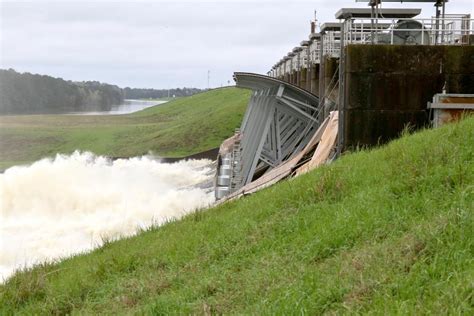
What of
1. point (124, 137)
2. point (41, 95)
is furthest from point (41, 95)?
point (124, 137)

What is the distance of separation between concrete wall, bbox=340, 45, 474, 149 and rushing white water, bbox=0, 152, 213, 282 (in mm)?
4596

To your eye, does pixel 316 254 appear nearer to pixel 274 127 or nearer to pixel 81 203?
pixel 274 127

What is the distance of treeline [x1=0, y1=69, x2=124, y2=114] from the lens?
13450cm

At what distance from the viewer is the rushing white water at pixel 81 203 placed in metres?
17.6

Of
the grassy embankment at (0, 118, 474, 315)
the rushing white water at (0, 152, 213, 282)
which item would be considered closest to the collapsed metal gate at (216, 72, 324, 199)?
the rushing white water at (0, 152, 213, 282)

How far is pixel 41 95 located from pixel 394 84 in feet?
479

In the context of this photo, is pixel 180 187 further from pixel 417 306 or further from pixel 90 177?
pixel 417 306

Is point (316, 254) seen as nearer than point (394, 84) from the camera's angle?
Yes

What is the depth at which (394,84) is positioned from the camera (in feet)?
43.8

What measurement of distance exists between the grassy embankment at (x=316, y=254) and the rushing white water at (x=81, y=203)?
3.09m

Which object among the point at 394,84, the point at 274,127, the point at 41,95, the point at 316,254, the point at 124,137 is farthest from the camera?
the point at 41,95

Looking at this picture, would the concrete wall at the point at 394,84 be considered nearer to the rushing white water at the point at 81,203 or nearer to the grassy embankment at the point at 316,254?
the grassy embankment at the point at 316,254

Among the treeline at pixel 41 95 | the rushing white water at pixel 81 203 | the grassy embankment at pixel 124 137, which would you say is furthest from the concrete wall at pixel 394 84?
the treeline at pixel 41 95

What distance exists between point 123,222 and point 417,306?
622 inches
